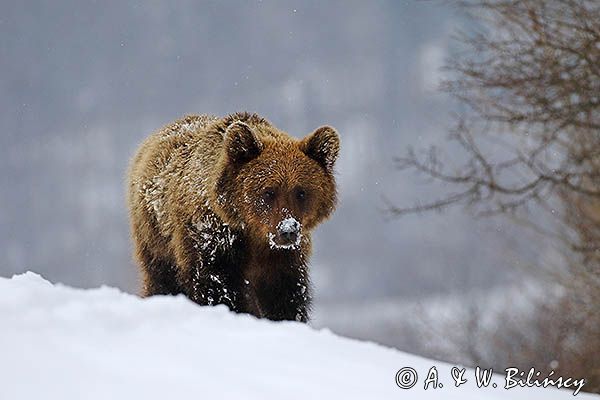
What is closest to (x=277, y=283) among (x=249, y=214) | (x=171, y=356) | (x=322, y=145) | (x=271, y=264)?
(x=271, y=264)

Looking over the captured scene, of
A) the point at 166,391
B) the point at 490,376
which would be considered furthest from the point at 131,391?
the point at 490,376

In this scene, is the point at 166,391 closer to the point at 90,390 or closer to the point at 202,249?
the point at 90,390

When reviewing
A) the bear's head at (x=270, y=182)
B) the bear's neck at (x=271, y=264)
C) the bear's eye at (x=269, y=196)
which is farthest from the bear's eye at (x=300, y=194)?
the bear's neck at (x=271, y=264)

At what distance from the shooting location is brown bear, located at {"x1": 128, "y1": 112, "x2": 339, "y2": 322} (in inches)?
301

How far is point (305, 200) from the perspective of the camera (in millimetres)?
7758

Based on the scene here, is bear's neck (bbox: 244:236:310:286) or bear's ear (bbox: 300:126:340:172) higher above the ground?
bear's ear (bbox: 300:126:340:172)

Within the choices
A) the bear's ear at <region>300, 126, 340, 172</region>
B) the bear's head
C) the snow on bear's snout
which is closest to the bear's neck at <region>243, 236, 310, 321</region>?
the bear's head

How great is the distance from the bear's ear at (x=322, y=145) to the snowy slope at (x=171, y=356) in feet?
12.4

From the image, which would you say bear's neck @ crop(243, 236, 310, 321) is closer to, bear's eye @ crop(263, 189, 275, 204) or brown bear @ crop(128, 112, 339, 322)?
brown bear @ crop(128, 112, 339, 322)

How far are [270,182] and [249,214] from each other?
31 centimetres

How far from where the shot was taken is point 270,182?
7656mm

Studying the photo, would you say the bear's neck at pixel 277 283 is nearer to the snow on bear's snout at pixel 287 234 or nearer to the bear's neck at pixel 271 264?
the bear's neck at pixel 271 264

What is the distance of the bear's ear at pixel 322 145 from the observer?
790 cm

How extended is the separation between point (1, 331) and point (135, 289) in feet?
19.8
